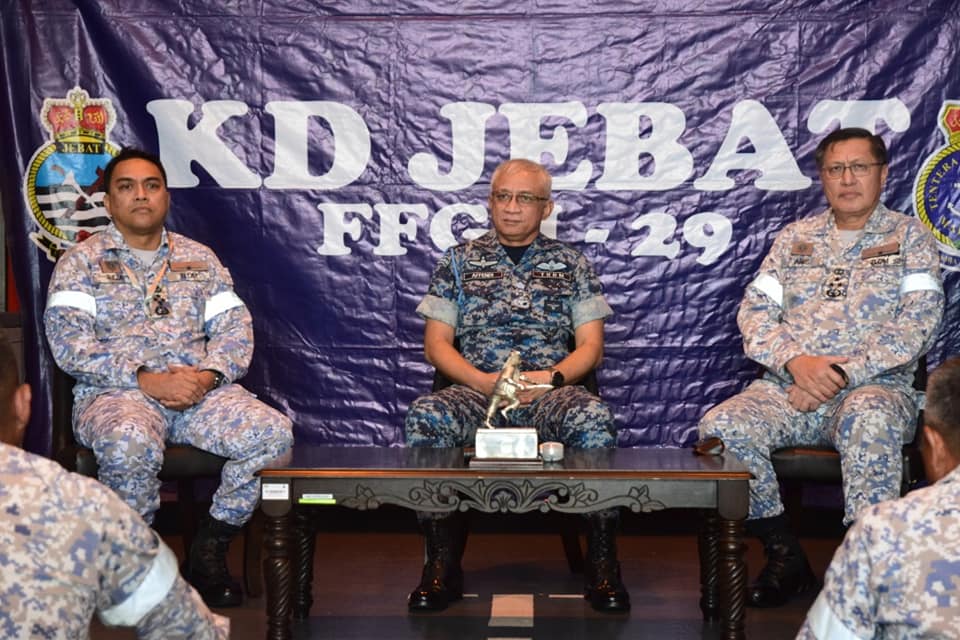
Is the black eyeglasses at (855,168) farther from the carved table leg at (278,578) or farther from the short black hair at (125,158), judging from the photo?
the short black hair at (125,158)

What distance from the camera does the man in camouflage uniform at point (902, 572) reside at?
156 cm

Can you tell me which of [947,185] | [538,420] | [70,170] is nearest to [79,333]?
[70,170]

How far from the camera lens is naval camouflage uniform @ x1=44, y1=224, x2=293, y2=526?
371cm

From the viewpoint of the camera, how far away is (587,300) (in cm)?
424

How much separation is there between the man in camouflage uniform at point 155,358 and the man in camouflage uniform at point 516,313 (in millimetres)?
578

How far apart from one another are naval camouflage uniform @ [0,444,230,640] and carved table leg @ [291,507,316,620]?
1932 millimetres

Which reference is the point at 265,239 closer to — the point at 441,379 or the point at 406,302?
the point at 406,302

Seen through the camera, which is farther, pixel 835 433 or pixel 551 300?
pixel 551 300

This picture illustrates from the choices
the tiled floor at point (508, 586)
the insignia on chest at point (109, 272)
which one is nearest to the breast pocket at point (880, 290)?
the tiled floor at point (508, 586)

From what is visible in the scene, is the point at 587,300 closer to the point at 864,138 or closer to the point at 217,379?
the point at 864,138

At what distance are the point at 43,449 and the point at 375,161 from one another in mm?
1674

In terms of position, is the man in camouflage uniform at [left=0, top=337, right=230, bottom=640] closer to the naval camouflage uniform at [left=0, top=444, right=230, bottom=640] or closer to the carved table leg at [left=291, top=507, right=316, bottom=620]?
the naval camouflage uniform at [left=0, top=444, right=230, bottom=640]

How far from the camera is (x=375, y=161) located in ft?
15.5

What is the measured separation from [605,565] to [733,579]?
23.3 inches
